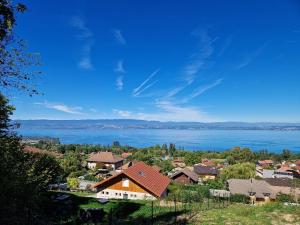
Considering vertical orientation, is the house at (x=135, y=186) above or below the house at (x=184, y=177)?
above

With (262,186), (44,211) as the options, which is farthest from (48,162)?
(262,186)

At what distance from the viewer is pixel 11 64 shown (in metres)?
8.18

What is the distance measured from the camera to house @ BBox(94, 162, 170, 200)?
3006 centimetres

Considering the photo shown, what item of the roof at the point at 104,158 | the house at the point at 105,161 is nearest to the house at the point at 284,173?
the house at the point at 105,161

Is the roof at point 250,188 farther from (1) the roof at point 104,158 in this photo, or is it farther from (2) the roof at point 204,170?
(1) the roof at point 104,158

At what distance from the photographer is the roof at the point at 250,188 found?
4319 cm

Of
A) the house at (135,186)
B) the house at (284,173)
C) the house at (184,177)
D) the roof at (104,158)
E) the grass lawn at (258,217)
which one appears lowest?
the house at (284,173)

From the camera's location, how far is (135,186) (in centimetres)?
3108

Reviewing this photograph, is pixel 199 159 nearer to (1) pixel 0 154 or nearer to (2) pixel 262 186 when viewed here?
(2) pixel 262 186

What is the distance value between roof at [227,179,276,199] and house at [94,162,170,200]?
16.5m

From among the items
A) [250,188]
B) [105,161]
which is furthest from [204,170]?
[250,188]

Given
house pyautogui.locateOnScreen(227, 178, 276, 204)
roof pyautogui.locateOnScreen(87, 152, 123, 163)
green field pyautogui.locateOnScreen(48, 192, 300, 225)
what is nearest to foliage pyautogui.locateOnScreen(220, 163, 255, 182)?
house pyautogui.locateOnScreen(227, 178, 276, 204)

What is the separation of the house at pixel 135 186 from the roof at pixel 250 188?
649 inches

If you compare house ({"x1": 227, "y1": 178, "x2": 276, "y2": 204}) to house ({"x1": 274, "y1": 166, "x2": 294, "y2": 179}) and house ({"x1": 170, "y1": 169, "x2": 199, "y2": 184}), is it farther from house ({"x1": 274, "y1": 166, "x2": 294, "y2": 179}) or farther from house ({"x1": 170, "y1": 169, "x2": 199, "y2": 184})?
house ({"x1": 274, "y1": 166, "x2": 294, "y2": 179})
